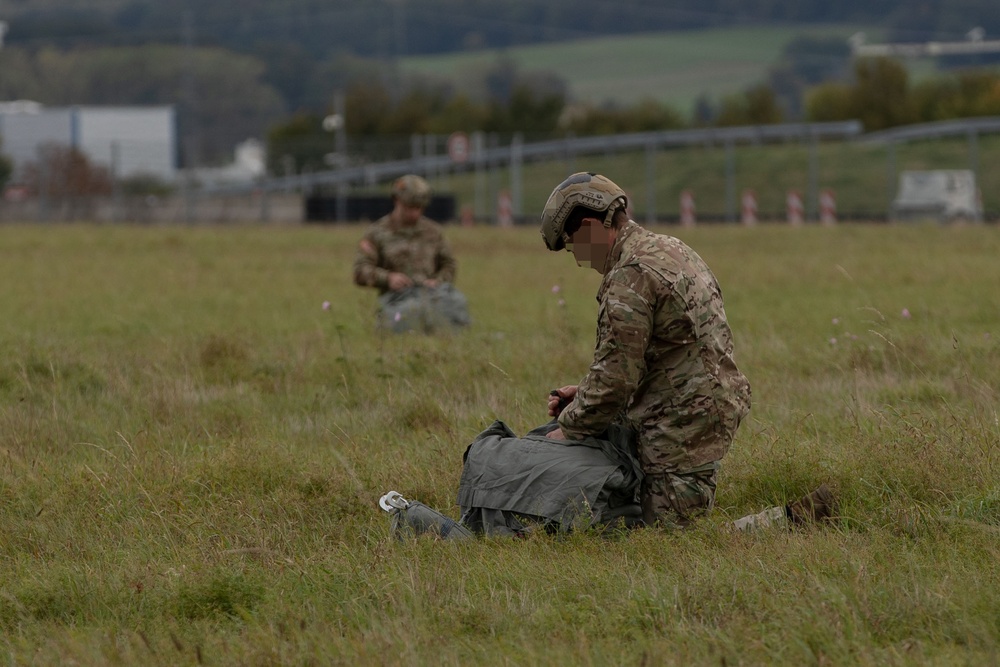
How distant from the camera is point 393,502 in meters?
5.75

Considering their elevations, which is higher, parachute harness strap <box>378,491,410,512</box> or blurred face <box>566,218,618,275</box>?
blurred face <box>566,218,618,275</box>

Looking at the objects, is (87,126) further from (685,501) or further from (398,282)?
(685,501)

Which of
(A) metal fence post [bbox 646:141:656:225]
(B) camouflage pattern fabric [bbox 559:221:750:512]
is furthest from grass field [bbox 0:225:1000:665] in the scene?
(A) metal fence post [bbox 646:141:656:225]

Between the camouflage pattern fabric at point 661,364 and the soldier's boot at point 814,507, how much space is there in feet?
1.20

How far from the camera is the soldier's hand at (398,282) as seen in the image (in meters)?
11.0

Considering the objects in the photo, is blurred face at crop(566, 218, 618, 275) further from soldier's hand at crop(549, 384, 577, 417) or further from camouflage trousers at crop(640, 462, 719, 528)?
camouflage trousers at crop(640, 462, 719, 528)

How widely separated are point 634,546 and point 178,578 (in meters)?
1.72

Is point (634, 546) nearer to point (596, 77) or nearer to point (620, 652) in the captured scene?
point (620, 652)

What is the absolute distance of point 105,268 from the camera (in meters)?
19.4

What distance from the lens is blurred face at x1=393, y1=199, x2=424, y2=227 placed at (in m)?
11.2

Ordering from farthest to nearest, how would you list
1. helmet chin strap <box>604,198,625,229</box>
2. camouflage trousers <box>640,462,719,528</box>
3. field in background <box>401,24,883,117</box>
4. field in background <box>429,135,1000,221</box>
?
field in background <box>401,24,883,117</box> → field in background <box>429,135,1000,221</box> → camouflage trousers <box>640,462,719,528</box> → helmet chin strap <box>604,198,625,229</box>

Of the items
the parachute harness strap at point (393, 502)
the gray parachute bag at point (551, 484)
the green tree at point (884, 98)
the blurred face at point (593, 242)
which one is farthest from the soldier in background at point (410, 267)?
the green tree at point (884, 98)

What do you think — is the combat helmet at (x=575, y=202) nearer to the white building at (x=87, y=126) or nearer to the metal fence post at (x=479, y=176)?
the metal fence post at (x=479, y=176)

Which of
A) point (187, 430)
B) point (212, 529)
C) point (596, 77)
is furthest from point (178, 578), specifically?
point (596, 77)
